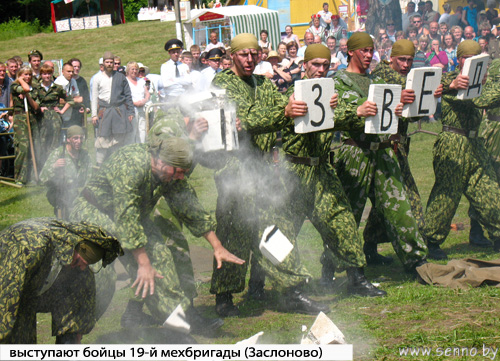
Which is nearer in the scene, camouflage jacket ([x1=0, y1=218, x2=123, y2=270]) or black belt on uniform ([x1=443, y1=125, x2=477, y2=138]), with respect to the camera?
camouflage jacket ([x1=0, y1=218, x2=123, y2=270])

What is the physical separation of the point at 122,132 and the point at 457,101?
6232 millimetres

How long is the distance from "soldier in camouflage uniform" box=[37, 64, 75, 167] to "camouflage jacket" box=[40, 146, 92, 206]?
12.5 feet

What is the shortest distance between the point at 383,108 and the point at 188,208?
2.10 m

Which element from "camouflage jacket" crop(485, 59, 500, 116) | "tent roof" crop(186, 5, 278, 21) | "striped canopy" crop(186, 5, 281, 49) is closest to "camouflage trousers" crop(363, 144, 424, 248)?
"camouflage jacket" crop(485, 59, 500, 116)

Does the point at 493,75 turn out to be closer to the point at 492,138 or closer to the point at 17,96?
the point at 492,138

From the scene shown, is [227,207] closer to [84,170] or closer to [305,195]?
[305,195]

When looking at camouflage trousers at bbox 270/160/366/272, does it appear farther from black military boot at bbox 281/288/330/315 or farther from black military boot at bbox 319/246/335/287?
black military boot at bbox 281/288/330/315

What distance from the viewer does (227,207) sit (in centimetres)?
581

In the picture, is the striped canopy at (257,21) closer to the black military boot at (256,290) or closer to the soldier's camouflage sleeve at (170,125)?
the black military boot at (256,290)

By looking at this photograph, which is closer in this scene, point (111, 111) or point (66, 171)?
point (66, 171)

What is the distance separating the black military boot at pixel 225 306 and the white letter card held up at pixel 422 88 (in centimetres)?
239

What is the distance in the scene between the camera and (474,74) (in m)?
6.89

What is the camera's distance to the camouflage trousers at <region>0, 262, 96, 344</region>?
3.89m

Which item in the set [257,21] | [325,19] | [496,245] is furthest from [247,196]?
[257,21]
